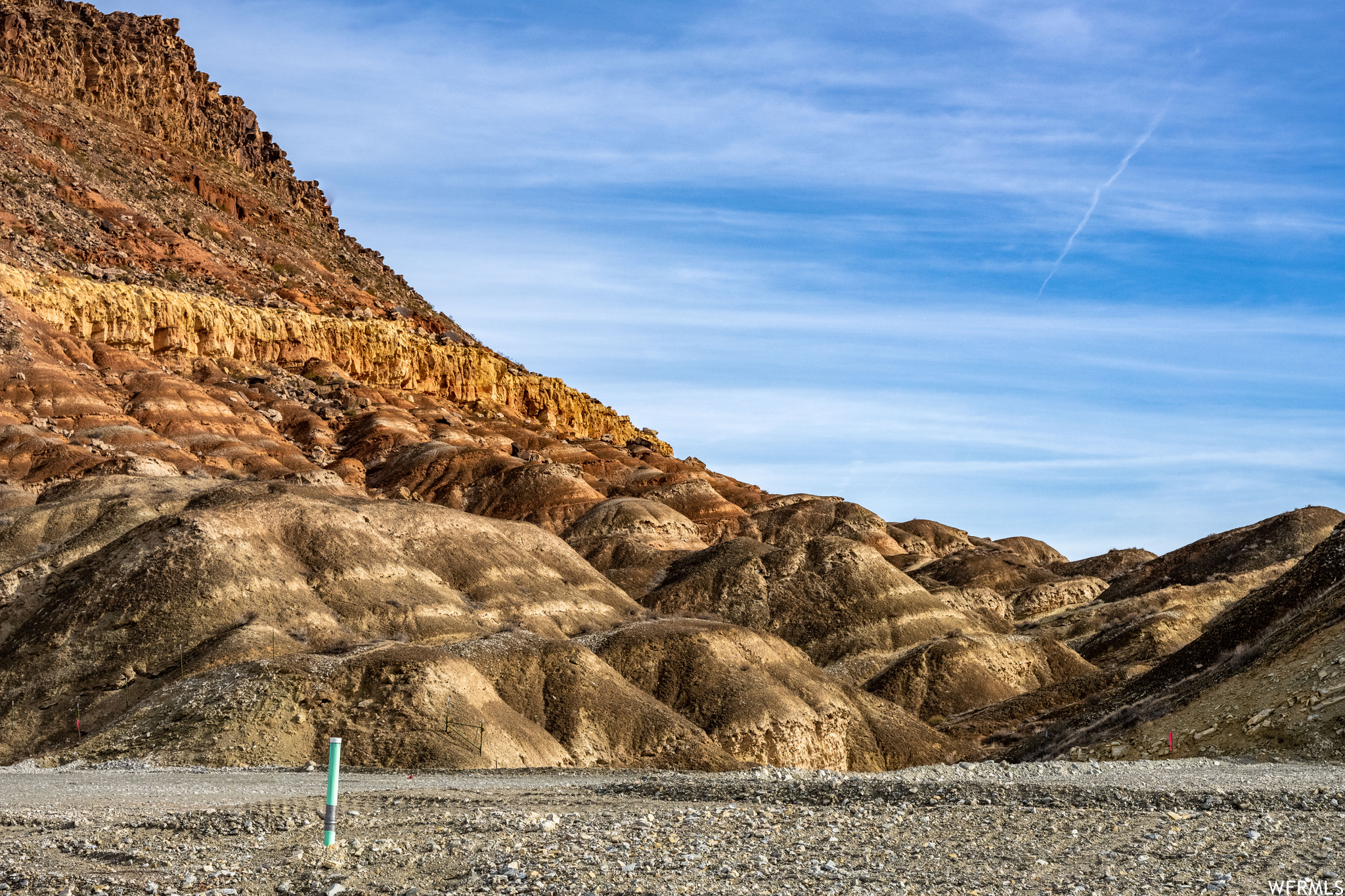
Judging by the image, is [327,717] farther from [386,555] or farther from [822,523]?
[822,523]

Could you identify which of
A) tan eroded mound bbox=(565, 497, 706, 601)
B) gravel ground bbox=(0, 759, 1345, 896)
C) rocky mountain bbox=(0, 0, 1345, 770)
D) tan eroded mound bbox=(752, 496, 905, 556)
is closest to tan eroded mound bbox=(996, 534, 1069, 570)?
rocky mountain bbox=(0, 0, 1345, 770)

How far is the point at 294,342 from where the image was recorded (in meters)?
128

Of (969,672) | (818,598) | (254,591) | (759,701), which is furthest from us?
(818,598)

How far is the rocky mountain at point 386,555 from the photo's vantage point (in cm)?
3809

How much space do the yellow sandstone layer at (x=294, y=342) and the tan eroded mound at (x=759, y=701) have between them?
7579cm

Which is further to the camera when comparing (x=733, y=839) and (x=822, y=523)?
(x=822, y=523)

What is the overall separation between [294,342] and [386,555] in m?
83.6

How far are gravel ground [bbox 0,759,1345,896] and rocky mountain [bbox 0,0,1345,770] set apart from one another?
32.4 ft

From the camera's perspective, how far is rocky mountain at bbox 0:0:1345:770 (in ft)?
125

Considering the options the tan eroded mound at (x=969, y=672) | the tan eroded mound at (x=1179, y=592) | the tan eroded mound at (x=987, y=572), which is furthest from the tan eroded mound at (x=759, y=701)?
the tan eroded mound at (x=987, y=572)

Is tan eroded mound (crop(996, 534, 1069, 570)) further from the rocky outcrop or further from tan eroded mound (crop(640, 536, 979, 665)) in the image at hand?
the rocky outcrop

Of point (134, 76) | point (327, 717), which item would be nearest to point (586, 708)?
point (327, 717)

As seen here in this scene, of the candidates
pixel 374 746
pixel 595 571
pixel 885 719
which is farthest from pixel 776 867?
pixel 595 571

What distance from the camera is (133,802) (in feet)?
63.8
